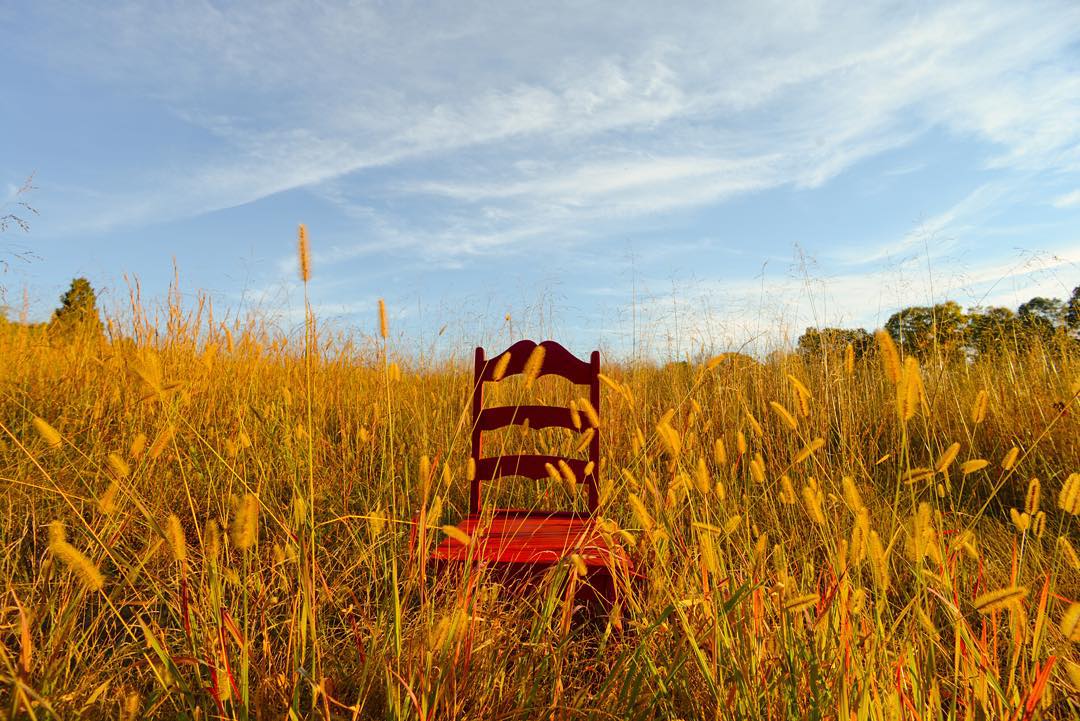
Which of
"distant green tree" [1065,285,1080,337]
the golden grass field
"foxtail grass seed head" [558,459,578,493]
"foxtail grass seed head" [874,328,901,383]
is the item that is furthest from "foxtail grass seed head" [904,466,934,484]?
"distant green tree" [1065,285,1080,337]

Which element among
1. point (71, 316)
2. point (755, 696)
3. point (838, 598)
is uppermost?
point (71, 316)

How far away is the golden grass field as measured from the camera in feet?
3.35

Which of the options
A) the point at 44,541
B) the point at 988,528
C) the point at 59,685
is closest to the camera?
the point at 59,685

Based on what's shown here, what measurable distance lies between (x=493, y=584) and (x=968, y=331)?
5.12m

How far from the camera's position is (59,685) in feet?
4.40

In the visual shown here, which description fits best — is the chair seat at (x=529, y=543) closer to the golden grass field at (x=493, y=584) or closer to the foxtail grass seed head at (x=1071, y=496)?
the golden grass field at (x=493, y=584)

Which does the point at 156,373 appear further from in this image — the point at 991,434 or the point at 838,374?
the point at 991,434

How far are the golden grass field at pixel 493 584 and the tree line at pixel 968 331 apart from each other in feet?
0.69

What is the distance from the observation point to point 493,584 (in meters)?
1.57

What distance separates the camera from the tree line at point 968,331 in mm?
4418

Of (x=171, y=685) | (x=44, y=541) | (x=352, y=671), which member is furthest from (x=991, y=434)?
(x=44, y=541)

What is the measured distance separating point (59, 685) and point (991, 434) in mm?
4078

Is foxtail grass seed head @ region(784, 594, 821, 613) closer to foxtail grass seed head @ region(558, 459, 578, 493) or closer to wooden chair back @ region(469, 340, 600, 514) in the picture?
foxtail grass seed head @ region(558, 459, 578, 493)

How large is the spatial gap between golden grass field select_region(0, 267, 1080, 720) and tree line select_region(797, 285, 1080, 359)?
8.2 inches
